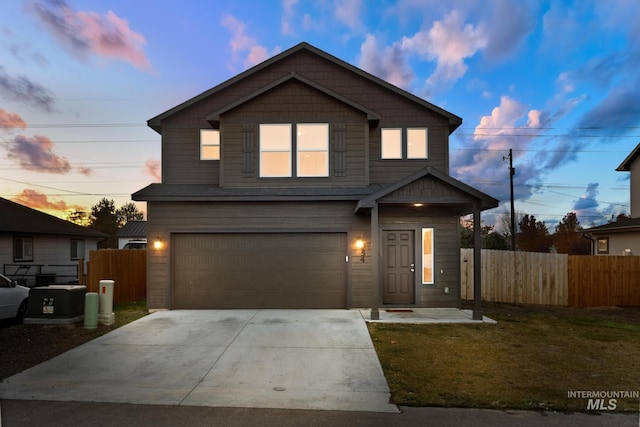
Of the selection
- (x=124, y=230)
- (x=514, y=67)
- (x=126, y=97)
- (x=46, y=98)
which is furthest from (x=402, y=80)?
(x=124, y=230)

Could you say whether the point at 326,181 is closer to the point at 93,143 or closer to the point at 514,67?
the point at 514,67

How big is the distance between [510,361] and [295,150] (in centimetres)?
753

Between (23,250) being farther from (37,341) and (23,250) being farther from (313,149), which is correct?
(313,149)

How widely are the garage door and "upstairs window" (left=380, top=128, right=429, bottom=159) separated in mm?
3225

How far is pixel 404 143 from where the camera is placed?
36.5 ft

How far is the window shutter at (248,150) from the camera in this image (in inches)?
409

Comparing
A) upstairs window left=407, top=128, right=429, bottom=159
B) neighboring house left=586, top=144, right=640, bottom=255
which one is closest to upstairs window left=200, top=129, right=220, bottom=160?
upstairs window left=407, top=128, right=429, bottom=159

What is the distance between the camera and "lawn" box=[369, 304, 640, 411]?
4350mm

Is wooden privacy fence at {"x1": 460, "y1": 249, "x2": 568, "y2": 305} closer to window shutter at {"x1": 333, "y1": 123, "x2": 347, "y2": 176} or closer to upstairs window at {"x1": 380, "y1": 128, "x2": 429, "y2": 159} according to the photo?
upstairs window at {"x1": 380, "y1": 128, "x2": 429, "y2": 159}

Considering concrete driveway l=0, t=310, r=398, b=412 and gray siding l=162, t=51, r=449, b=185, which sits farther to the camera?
gray siding l=162, t=51, r=449, b=185

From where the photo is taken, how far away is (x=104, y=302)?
27.3ft

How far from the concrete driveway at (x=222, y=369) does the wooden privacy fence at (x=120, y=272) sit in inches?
140

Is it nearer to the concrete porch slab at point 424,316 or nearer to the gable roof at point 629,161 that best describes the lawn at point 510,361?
the concrete porch slab at point 424,316

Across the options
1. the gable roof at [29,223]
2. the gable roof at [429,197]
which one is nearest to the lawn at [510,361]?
the gable roof at [429,197]
